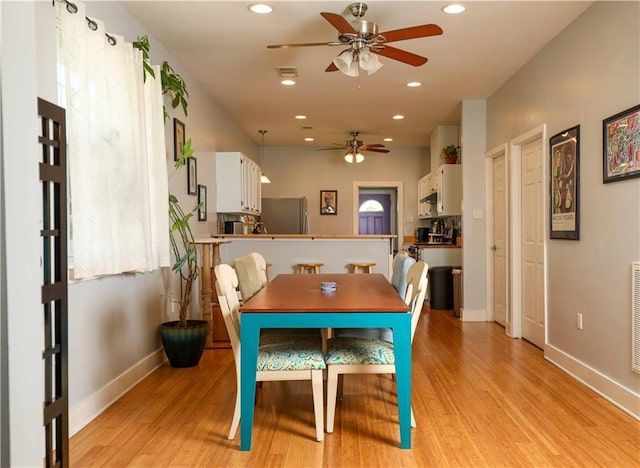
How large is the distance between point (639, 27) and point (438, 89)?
277 centimetres

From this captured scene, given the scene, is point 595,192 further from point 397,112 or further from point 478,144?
point 397,112

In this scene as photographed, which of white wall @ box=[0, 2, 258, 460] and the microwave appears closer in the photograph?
white wall @ box=[0, 2, 258, 460]

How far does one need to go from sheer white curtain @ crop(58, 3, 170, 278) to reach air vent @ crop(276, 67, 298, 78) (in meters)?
1.45

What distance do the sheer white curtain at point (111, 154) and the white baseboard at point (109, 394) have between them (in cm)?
74

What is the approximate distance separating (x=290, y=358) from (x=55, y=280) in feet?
4.22

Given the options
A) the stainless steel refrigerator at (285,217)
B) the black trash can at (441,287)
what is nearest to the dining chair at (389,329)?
the black trash can at (441,287)

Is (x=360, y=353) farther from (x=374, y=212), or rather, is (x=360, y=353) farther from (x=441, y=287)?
(x=374, y=212)

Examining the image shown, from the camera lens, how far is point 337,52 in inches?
175

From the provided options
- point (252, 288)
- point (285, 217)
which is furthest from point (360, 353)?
point (285, 217)

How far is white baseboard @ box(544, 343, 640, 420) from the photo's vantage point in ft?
9.89

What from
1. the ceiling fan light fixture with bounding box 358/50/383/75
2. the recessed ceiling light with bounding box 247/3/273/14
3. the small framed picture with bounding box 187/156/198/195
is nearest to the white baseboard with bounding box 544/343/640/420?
the ceiling fan light fixture with bounding box 358/50/383/75

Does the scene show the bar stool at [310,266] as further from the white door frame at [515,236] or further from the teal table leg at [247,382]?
the teal table leg at [247,382]

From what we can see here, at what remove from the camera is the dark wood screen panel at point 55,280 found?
168cm

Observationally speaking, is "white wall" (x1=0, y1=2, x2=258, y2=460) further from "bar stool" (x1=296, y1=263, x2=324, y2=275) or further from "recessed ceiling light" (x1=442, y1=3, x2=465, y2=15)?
"bar stool" (x1=296, y1=263, x2=324, y2=275)
